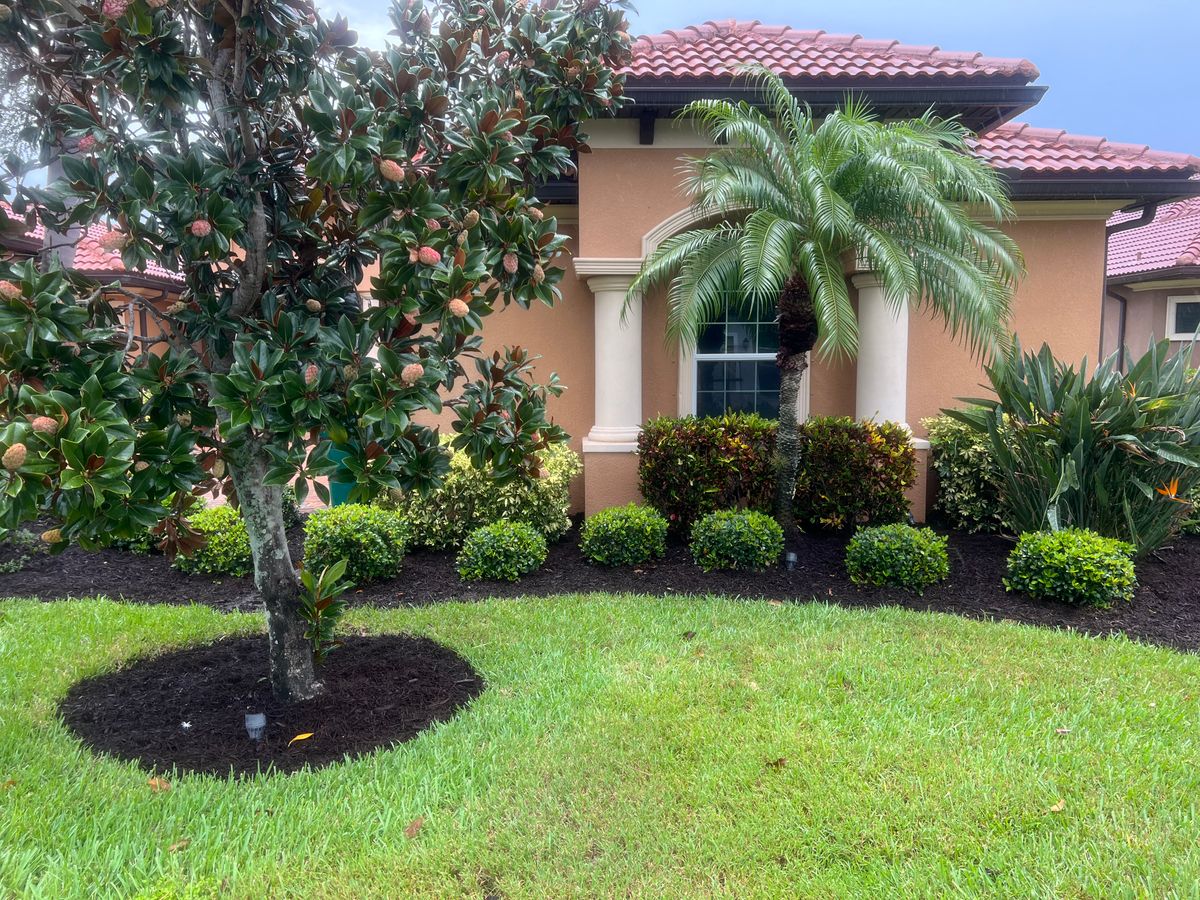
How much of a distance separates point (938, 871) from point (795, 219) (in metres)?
5.12

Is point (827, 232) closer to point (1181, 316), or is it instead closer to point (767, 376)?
point (767, 376)

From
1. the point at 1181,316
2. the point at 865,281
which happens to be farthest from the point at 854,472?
the point at 1181,316

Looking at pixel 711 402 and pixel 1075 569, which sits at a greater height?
pixel 711 402

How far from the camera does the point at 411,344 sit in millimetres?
3330

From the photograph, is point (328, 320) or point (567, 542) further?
point (567, 542)

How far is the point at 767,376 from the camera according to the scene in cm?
891

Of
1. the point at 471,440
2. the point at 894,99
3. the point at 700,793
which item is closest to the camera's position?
the point at 700,793

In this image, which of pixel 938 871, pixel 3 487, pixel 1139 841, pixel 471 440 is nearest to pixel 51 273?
pixel 3 487

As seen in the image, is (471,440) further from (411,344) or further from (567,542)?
(567,542)

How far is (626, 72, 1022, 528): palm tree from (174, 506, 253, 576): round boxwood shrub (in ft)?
14.5

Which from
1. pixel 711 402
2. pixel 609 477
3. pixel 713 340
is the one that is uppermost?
pixel 713 340

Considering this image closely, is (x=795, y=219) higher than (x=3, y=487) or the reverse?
higher

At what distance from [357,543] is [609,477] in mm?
2748

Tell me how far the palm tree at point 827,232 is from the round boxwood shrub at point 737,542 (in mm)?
676
